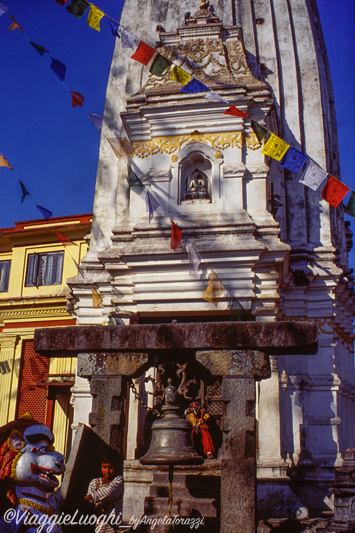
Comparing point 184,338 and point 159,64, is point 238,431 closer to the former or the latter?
point 184,338

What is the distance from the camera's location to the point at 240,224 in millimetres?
11031

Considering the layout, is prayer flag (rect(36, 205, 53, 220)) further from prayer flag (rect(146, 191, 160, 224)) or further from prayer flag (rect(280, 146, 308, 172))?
prayer flag (rect(280, 146, 308, 172))

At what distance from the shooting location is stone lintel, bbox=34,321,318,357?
634 centimetres

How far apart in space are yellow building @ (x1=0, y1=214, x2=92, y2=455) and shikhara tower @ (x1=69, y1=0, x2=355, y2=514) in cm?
716

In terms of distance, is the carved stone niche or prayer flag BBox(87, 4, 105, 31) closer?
prayer flag BBox(87, 4, 105, 31)

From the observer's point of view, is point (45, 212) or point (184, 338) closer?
point (184, 338)

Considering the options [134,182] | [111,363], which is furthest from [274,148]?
[111,363]

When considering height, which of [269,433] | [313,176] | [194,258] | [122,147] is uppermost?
[122,147]

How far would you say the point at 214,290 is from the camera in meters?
10.8

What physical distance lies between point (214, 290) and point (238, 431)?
475cm

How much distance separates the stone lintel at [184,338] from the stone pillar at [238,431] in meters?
0.13

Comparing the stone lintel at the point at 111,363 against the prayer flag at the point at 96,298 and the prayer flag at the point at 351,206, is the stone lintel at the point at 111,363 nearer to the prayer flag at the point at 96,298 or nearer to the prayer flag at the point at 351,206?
the prayer flag at the point at 351,206

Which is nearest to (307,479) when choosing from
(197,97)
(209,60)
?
(197,97)

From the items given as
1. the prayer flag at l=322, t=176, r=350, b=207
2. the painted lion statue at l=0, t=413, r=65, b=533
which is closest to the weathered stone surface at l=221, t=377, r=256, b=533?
the painted lion statue at l=0, t=413, r=65, b=533
